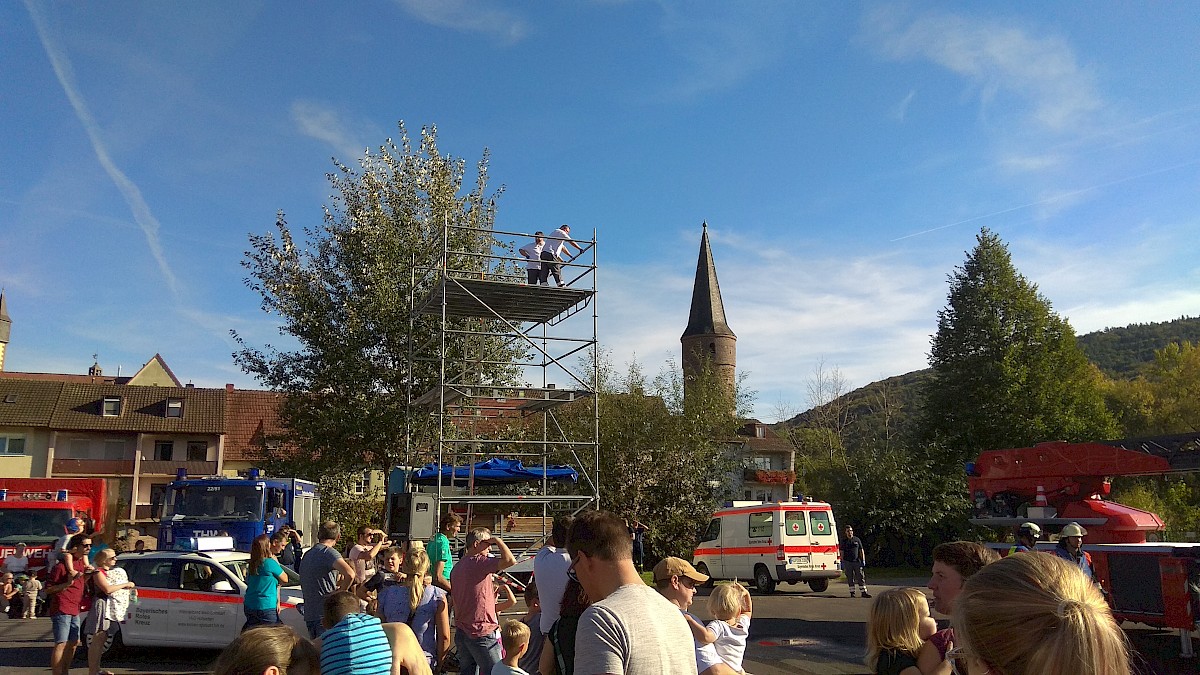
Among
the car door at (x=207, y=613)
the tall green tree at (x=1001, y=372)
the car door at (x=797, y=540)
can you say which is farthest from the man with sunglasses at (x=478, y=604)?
the tall green tree at (x=1001, y=372)

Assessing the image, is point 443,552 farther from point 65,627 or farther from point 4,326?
point 4,326

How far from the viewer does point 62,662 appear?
908 centimetres

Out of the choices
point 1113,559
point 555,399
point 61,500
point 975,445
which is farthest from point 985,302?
point 61,500

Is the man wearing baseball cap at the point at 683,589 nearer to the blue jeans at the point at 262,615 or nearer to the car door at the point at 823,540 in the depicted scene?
the blue jeans at the point at 262,615

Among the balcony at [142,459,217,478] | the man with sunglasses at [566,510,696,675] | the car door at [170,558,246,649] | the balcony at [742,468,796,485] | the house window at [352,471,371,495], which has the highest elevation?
the balcony at [142,459,217,478]

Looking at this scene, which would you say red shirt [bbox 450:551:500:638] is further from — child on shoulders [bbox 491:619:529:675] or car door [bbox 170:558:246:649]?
car door [bbox 170:558:246:649]

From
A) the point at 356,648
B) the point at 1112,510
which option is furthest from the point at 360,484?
the point at 356,648

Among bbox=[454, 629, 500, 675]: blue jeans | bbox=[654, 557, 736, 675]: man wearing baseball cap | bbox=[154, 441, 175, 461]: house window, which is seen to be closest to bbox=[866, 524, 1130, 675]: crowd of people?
bbox=[654, 557, 736, 675]: man wearing baseball cap

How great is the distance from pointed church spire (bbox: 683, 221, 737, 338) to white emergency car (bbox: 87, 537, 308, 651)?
7892 cm

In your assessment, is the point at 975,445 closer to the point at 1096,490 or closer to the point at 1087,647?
the point at 1096,490

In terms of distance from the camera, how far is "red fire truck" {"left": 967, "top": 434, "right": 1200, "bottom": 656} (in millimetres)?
10969

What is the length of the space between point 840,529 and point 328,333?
62.0ft

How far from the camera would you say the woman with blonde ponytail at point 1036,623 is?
5.78 ft

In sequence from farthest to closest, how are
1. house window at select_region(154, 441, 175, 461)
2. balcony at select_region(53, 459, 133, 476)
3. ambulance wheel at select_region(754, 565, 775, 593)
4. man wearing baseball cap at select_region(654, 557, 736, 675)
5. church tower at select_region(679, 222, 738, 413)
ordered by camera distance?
1. church tower at select_region(679, 222, 738, 413)
2. house window at select_region(154, 441, 175, 461)
3. balcony at select_region(53, 459, 133, 476)
4. ambulance wheel at select_region(754, 565, 775, 593)
5. man wearing baseball cap at select_region(654, 557, 736, 675)
